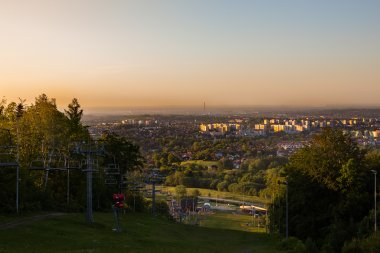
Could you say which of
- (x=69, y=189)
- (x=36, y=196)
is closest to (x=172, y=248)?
(x=36, y=196)

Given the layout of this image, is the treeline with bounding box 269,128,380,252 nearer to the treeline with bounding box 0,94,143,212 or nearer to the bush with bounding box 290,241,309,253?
the bush with bounding box 290,241,309,253

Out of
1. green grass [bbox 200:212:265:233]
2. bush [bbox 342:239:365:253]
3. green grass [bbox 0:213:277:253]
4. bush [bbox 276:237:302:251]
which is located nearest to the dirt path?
green grass [bbox 0:213:277:253]

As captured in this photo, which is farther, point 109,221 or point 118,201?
point 109,221

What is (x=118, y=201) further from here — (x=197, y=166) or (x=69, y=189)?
(x=197, y=166)

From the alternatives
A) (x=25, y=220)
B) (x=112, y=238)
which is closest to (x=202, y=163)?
(x=25, y=220)

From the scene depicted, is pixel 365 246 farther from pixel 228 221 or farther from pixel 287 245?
pixel 228 221

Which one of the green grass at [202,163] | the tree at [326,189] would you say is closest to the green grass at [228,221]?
the tree at [326,189]
